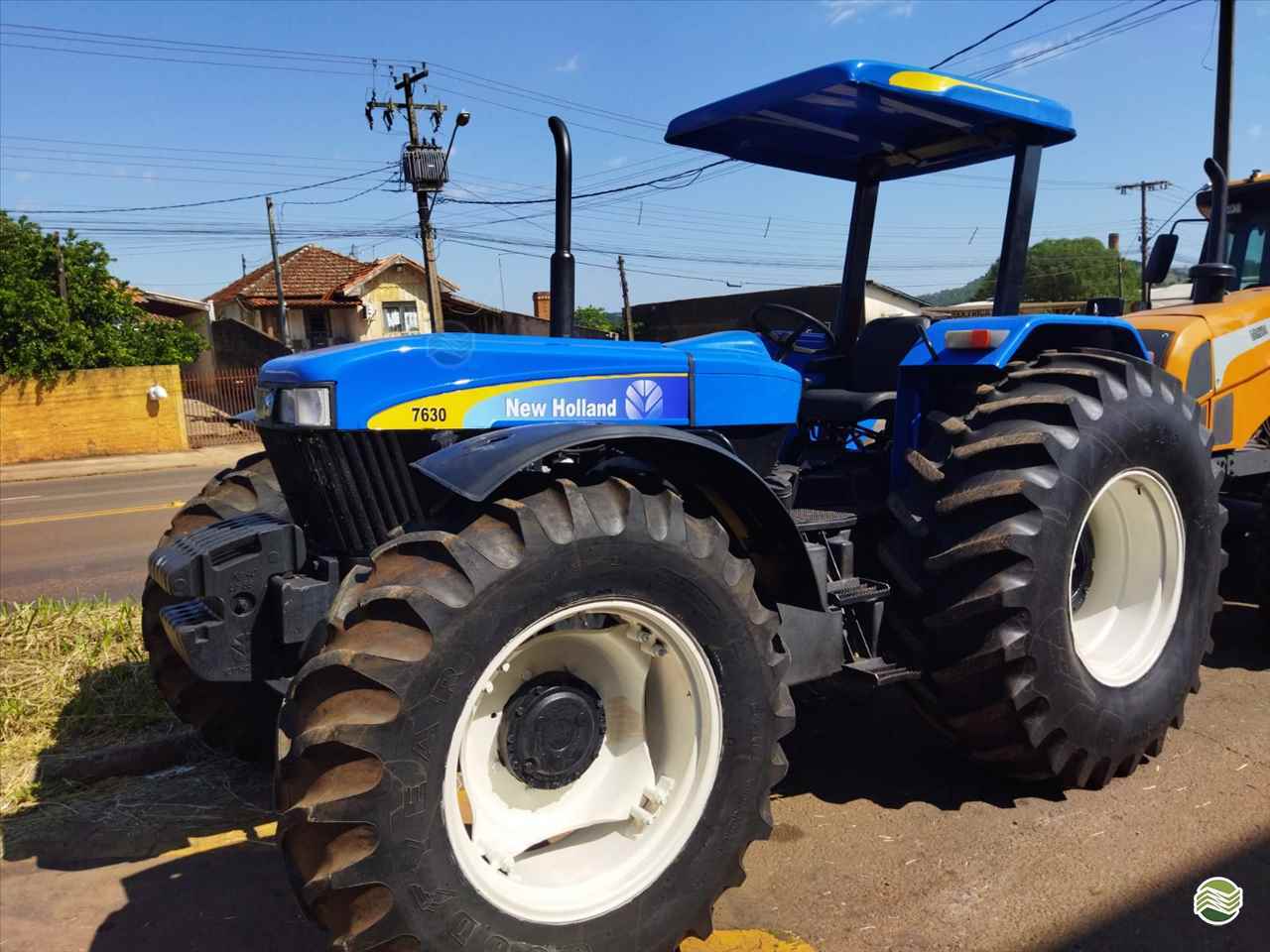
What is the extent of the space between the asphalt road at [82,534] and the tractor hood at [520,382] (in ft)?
15.4


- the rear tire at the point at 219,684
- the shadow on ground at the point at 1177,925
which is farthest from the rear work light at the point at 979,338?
the rear tire at the point at 219,684

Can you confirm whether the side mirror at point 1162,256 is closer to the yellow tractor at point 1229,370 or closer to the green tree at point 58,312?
the yellow tractor at point 1229,370

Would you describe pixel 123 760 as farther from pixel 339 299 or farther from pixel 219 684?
pixel 339 299

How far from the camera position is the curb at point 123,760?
154 inches

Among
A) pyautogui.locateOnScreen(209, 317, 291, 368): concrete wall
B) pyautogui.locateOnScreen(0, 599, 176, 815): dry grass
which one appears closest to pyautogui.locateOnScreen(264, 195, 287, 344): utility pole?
pyautogui.locateOnScreen(209, 317, 291, 368): concrete wall

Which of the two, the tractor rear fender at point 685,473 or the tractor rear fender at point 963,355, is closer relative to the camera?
the tractor rear fender at point 685,473

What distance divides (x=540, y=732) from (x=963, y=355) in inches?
84.3

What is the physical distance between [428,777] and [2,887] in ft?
6.27

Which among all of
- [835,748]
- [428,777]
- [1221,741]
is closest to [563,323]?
[428,777]

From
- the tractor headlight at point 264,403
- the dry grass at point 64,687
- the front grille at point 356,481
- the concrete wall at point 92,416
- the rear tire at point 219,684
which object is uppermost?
the tractor headlight at point 264,403

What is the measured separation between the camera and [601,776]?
2.73 meters

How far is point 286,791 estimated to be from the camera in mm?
2172

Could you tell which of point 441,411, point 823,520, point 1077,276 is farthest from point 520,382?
point 1077,276

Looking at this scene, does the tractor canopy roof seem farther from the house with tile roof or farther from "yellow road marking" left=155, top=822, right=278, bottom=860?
the house with tile roof
